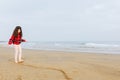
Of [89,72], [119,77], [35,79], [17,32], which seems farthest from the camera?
[17,32]

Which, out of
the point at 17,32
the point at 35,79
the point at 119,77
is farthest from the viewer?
the point at 17,32

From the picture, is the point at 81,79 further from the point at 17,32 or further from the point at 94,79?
the point at 17,32

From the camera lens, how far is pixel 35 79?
640cm

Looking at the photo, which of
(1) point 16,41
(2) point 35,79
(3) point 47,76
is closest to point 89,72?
(3) point 47,76

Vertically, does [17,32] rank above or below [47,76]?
above

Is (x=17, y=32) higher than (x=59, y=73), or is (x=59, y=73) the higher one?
(x=17, y=32)

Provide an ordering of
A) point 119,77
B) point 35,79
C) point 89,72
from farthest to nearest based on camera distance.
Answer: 1. point 89,72
2. point 119,77
3. point 35,79

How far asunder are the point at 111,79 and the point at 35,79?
7.07ft

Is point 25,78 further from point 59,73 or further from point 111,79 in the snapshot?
point 111,79

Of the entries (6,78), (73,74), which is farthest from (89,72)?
(6,78)

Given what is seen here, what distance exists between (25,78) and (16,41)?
4151mm

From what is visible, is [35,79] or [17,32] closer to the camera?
[35,79]

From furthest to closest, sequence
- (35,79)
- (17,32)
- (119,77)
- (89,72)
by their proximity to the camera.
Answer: (17,32) → (89,72) → (119,77) → (35,79)

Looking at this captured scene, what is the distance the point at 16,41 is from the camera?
34.1 feet
